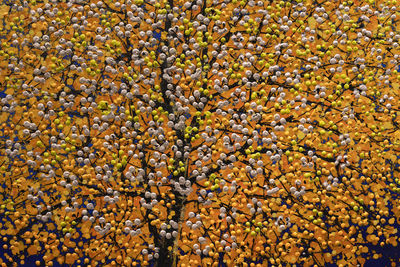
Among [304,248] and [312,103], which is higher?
[312,103]

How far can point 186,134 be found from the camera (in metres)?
6.19

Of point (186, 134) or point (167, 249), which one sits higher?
point (186, 134)

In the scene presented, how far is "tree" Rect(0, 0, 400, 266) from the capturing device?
6.24 meters

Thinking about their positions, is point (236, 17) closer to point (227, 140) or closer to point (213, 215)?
point (227, 140)

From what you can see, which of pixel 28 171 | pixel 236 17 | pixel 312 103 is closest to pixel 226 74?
pixel 236 17

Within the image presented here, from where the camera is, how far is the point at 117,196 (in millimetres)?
6141

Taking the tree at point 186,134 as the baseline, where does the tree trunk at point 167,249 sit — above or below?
below

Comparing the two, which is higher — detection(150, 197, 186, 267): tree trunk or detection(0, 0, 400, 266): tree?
detection(0, 0, 400, 266): tree

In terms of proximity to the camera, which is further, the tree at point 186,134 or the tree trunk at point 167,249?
the tree trunk at point 167,249

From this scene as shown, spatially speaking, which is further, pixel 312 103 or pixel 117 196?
pixel 312 103

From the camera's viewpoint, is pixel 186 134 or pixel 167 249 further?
pixel 167 249

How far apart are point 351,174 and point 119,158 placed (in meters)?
4.11

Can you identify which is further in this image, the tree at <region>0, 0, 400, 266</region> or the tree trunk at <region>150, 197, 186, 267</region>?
the tree trunk at <region>150, 197, 186, 267</region>

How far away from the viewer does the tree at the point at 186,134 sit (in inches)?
246
